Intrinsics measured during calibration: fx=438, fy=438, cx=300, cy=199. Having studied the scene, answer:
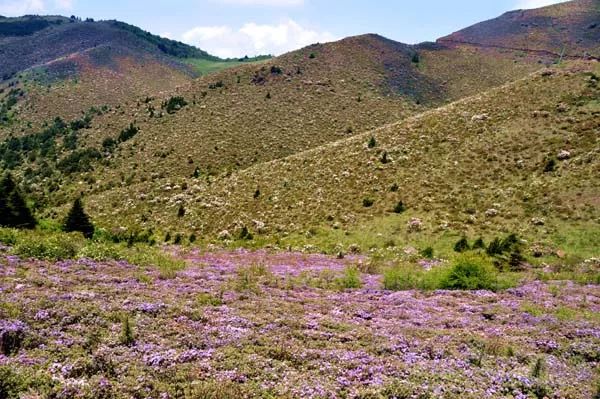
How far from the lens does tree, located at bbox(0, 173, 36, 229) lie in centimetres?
3127

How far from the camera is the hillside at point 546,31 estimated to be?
98.0 meters

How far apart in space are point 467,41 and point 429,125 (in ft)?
238

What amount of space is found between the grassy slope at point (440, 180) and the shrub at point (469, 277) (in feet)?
42.3

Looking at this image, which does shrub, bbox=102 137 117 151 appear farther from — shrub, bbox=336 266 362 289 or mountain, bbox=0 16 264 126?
shrub, bbox=336 266 362 289

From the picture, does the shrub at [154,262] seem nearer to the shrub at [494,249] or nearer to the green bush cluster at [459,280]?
the green bush cluster at [459,280]

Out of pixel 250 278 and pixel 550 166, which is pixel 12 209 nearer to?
pixel 250 278

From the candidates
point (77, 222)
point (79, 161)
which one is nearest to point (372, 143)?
point (77, 222)

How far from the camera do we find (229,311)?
14.3 meters

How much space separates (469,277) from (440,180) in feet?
72.9

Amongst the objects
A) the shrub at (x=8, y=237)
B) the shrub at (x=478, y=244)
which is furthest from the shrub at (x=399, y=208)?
the shrub at (x=8, y=237)

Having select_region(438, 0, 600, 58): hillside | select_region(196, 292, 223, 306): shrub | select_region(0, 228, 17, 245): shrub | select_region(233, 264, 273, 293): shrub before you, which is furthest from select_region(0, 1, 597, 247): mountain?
select_region(196, 292, 223, 306): shrub

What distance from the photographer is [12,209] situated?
3192 centimetres

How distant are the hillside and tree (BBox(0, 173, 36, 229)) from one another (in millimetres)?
104009

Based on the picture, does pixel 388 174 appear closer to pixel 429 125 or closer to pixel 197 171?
pixel 429 125
